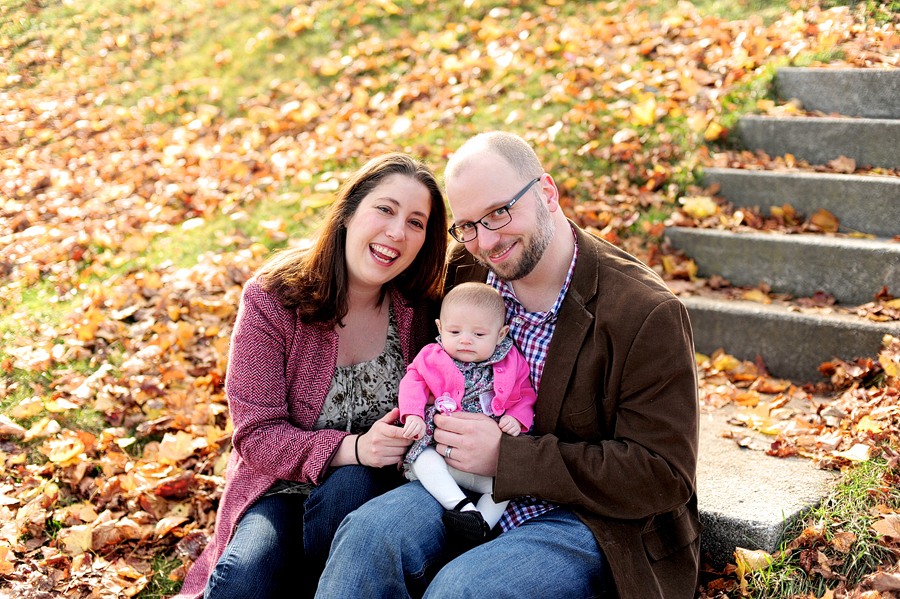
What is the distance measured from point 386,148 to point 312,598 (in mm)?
3827

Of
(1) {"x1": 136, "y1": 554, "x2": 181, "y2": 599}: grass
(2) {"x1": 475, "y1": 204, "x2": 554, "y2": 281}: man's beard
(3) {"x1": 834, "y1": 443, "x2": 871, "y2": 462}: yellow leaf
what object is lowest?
(1) {"x1": 136, "y1": 554, "x2": 181, "y2": 599}: grass

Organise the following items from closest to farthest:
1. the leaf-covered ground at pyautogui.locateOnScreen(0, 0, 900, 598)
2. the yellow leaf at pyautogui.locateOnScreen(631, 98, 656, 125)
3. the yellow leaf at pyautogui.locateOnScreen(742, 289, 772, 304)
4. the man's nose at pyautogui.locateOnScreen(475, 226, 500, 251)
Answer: the man's nose at pyautogui.locateOnScreen(475, 226, 500, 251) → the leaf-covered ground at pyautogui.locateOnScreen(0, 0, 900, 598) → the yellow leaf at pyautogui.locateOnScreen(742, 289, 772, 304) → the yellow leaf at pyautogui.locateOnScreen(631, 98, 656, 125)

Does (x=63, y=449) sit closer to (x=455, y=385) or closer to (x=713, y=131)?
(x=455, y=385)

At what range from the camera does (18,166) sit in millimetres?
6035

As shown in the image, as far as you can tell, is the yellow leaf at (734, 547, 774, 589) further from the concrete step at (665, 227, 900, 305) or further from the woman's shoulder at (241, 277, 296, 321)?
the concrete step at (665, 227, 900, 305)

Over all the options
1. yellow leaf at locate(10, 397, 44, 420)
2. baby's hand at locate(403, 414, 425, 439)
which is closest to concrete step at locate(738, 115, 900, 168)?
baby's hand at locate(403, 414, 425, 439)

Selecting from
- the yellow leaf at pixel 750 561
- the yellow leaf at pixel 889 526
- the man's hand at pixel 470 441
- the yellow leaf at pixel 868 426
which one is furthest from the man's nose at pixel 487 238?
the yellow leaf at pixel 868 426

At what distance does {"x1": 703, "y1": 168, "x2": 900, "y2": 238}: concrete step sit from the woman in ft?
8.72

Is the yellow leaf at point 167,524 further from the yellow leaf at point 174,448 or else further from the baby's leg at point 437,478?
the baby's leg at point 437,478

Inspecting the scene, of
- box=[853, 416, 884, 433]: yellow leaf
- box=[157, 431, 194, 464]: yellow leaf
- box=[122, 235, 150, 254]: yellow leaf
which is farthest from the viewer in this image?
box=[122, 235, 150, 254]: yellow leaf

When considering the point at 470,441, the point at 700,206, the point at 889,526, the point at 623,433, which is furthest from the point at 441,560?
the point at 700,206

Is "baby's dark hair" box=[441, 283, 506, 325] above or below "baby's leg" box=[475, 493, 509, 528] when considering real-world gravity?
above

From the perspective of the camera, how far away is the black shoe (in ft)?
7.47

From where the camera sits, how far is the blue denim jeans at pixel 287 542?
239 centimetres
